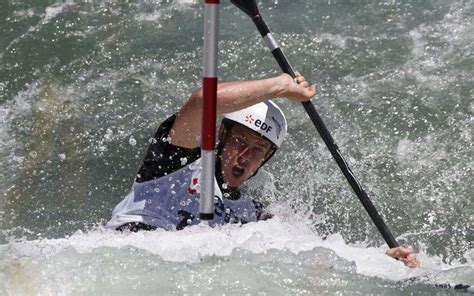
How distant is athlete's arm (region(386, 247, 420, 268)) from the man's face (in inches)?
31.3

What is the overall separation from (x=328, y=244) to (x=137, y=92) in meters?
2.66

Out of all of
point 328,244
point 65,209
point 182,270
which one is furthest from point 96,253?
point 65,209

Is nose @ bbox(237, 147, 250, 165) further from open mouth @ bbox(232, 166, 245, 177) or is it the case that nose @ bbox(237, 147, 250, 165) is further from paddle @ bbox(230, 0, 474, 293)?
paddle @ bbox(230, 0, 474, 293)

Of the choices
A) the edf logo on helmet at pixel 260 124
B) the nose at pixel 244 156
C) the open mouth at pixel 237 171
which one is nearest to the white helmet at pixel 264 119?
the edf logo on helmet at pixel 260 124

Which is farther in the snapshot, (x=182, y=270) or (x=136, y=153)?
(x=136, y=153)

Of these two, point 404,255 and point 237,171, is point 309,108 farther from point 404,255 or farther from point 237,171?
point 404,255

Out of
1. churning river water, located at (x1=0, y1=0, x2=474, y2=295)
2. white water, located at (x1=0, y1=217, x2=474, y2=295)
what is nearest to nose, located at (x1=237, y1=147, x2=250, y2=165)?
churning river water, located at (x1=0, y1=0, x2=474, y2=295)

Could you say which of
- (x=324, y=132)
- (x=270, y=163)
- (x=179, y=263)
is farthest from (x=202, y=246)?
(x=270, y=163)

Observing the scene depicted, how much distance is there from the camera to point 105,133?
6305 mm

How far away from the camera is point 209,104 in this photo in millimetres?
3641

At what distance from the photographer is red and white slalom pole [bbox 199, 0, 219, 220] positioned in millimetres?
3546

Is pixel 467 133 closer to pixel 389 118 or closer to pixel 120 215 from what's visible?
pixel 389 118

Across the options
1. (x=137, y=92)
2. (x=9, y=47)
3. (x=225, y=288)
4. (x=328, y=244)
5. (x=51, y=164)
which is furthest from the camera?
(x=9, y=47)

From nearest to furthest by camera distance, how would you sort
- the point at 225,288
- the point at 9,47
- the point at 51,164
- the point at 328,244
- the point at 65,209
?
the point at 225,288, the point at 328,244, the point at 65,209, the point at 51,164, the point at 9,47
